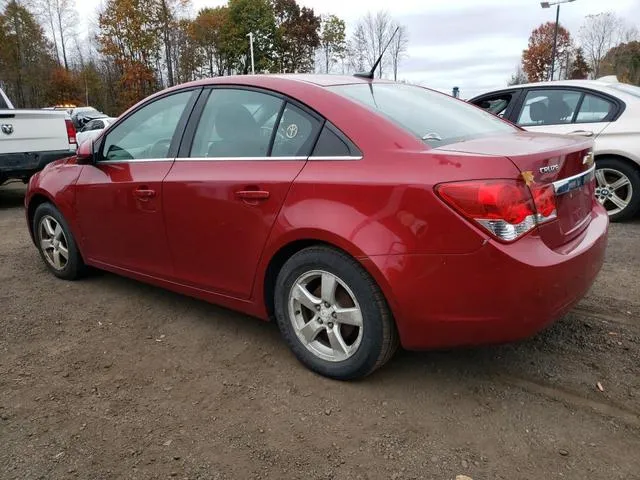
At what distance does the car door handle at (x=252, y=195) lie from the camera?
9.09ft

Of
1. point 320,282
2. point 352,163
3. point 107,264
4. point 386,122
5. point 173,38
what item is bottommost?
point 107,264

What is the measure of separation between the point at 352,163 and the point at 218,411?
132 centimetres

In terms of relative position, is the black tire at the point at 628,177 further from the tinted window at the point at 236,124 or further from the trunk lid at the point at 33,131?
the trunk lid at the point at 33,131

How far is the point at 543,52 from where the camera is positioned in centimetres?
5806

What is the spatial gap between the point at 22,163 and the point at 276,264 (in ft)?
20.6

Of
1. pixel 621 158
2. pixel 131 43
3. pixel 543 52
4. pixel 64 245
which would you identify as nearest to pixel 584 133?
pixel 621 158

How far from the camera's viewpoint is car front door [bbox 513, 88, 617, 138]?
5.83 meters

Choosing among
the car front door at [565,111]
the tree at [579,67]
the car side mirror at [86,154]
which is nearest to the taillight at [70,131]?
the car side mirror at [86,154]

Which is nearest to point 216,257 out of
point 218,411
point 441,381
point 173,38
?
point 218,411

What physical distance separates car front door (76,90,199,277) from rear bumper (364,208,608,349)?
1621mm

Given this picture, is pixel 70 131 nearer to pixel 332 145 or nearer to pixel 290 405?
pixel 332 145

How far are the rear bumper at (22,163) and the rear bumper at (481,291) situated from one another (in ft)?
22.5

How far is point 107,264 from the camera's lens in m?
3.94

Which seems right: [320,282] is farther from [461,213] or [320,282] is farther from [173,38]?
[173,38]
